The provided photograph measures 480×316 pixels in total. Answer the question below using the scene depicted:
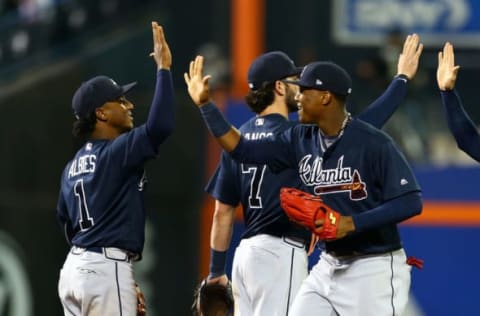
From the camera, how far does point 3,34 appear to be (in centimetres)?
1367

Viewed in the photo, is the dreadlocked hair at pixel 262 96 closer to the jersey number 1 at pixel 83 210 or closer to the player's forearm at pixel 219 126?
the player's forearm at pixel 219 126

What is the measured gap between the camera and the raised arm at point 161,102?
6910 millimetres

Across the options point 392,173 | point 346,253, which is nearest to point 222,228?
point 346,253

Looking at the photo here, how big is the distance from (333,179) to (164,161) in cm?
575

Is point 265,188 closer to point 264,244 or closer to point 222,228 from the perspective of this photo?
point 264,244

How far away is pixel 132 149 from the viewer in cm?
705

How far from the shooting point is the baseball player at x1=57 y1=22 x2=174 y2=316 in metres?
7.00

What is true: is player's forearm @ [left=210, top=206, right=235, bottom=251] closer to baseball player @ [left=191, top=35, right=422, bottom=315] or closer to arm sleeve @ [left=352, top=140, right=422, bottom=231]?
baseball player @ [left=191, top=35, right=422, bottom=315]

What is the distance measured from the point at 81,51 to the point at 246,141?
7.11 m

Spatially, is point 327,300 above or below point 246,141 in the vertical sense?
below

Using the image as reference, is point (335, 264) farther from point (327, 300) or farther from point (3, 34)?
point (3, 34)

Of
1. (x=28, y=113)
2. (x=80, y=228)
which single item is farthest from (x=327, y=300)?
(x=28, y=113)

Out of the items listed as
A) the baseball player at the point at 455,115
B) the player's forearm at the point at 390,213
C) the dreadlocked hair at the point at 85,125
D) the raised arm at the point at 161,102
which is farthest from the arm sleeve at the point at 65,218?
the baseball player at the point at 455,115

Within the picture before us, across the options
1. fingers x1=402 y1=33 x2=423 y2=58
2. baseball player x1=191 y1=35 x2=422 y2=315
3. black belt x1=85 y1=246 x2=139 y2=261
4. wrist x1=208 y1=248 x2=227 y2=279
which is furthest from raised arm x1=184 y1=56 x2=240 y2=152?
fingers x1=402 y1=33 x2=423 y2=58
